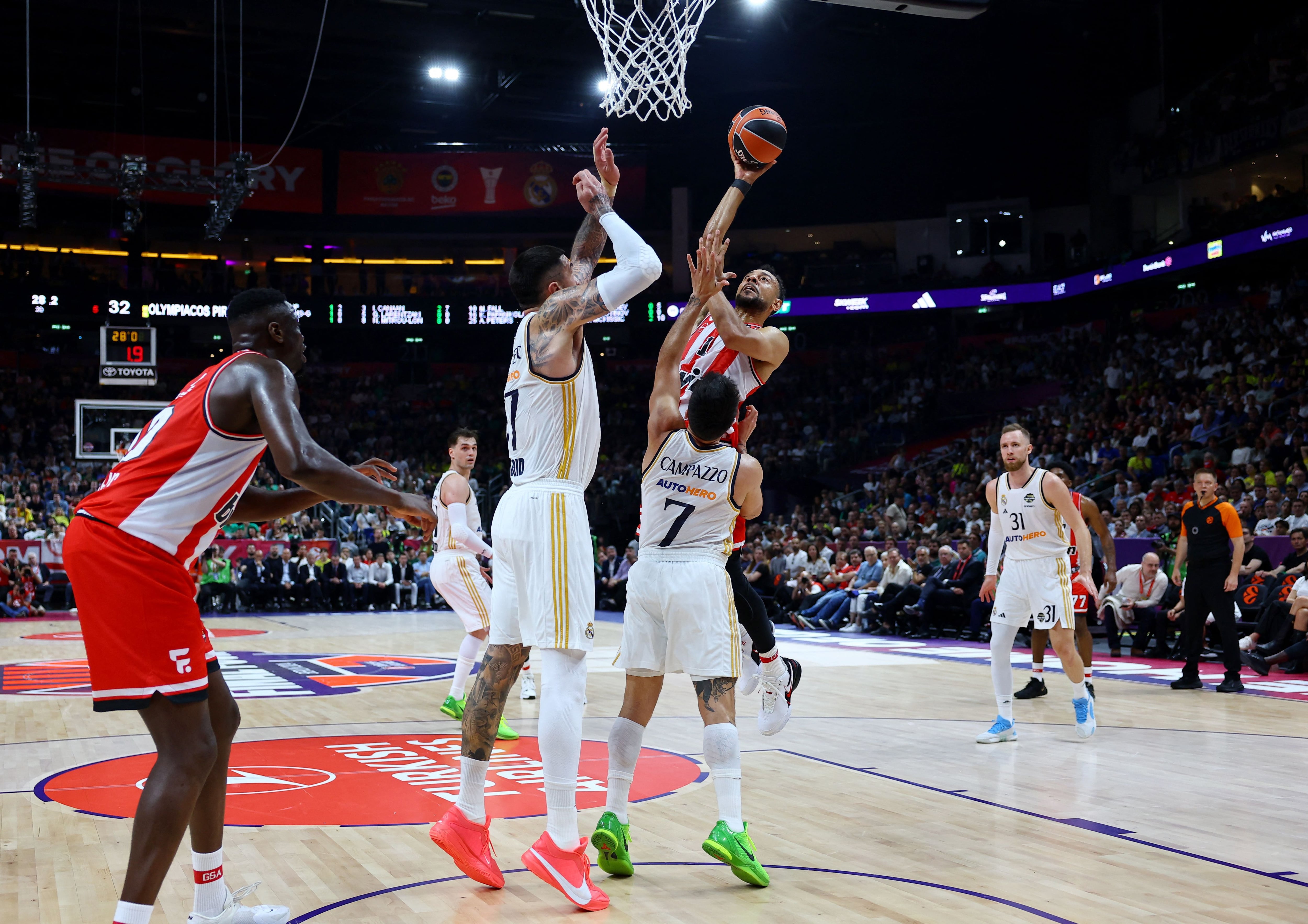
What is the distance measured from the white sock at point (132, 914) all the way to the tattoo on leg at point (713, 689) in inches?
77.8

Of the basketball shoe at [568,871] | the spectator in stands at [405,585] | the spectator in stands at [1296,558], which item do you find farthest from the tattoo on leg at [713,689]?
the spectator in stands at [405,585]

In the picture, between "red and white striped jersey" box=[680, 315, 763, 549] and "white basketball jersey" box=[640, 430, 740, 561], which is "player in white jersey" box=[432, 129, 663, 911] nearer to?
"white basketball jersey" box=[640, 430, 740, 561]

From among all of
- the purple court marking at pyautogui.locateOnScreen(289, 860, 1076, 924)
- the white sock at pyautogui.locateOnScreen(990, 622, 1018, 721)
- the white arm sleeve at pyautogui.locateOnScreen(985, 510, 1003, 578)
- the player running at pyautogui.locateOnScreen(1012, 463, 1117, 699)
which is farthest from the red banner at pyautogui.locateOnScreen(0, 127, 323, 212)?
the purple court marking at pyautogui.locateOnScreen(289, 860, 1076, 924)

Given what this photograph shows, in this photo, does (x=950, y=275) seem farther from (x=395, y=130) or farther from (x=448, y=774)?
(x=448, y=774)

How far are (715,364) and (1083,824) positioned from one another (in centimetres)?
262

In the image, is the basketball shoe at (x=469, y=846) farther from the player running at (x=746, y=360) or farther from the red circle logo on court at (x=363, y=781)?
the player running at (x=746, y=360)

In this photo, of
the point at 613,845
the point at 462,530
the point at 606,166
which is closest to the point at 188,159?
the point at 462,530

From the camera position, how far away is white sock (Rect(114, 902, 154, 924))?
290 cm

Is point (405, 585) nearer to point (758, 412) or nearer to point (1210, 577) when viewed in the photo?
point (758, 412)

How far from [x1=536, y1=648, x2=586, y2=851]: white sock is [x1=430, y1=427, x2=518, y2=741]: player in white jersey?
3.86m

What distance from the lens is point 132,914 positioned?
2.91 m

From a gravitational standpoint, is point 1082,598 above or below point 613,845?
above

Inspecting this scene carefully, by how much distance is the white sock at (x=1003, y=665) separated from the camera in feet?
22.8

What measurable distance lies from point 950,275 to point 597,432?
93.9 ft
